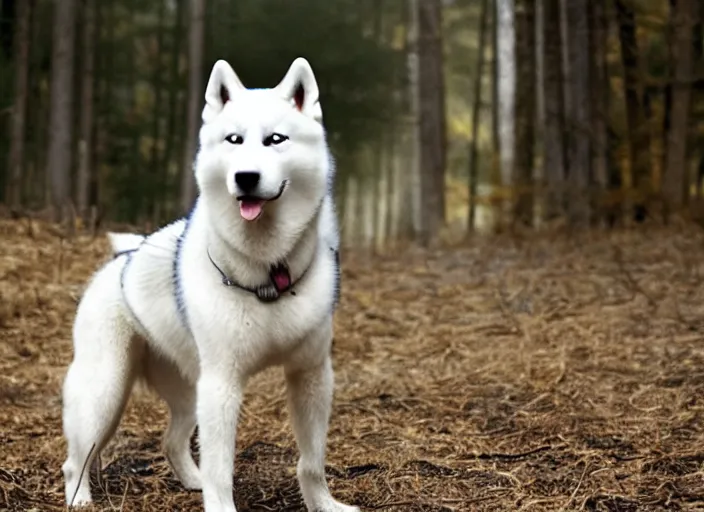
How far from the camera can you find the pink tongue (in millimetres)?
3270

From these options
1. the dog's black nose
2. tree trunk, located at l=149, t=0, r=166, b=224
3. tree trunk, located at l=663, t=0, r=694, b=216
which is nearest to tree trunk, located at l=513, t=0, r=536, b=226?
tree trunk, located at l=663, t=0, r=694, b=216

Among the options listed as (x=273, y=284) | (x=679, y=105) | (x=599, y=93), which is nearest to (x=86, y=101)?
(x=599, y=93)

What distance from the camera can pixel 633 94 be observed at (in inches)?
722

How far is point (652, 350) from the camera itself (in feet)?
21.3

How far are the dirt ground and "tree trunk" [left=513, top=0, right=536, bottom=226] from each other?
7.16 m

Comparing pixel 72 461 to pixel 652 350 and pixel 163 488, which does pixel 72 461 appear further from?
pixel 652 350

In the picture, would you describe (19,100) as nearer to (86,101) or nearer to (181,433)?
(86,101)

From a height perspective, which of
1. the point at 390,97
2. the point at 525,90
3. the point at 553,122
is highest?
the point at 390,97

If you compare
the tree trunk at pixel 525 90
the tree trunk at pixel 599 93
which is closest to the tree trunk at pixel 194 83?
the tree trunk at pixel 525 90

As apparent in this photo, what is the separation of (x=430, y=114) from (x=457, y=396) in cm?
857

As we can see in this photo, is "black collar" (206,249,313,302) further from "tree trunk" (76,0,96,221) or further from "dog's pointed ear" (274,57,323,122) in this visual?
"tree trunk" (76,0,96,221)

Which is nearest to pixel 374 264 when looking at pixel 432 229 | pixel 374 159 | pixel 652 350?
pixel 432 229

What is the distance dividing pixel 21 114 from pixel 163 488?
43.6 feet

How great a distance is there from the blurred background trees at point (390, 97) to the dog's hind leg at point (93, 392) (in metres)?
6.98
